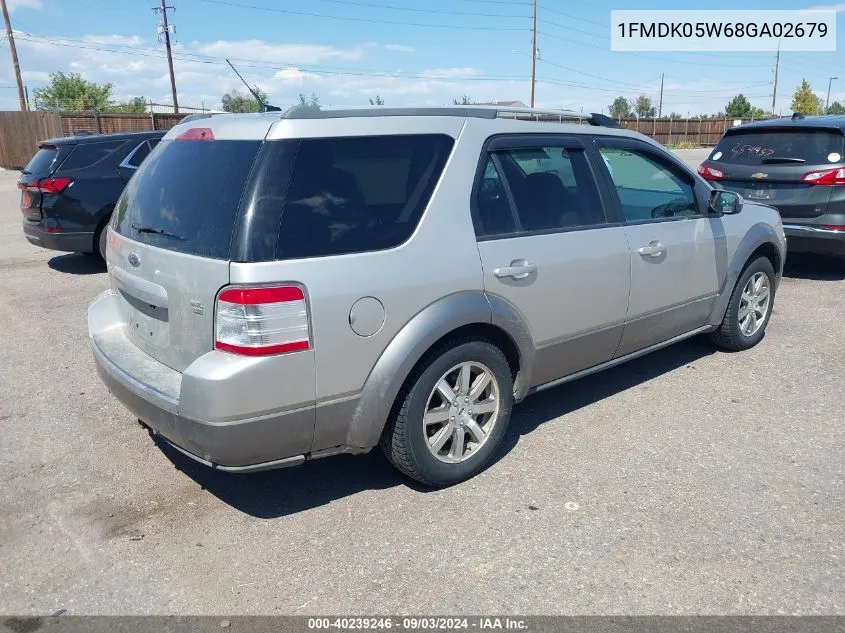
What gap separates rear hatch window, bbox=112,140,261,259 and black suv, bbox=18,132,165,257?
215 inches

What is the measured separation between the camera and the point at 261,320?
283 centimetres

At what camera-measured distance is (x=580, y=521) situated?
3293 mm

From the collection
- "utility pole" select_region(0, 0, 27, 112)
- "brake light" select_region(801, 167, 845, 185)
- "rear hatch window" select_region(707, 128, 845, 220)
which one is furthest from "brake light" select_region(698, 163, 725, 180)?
"utility pole" select_region(0, 0, 27, 112)

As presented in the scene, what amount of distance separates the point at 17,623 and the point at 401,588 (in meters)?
1.44

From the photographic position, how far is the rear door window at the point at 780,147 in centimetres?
767

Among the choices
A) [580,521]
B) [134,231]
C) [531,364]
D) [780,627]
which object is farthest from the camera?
[531,364]

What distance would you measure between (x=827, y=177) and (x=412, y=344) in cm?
634

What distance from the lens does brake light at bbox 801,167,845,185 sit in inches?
295

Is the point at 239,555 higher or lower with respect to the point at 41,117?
lower

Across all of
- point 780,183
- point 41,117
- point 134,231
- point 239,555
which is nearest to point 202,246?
point 134,231

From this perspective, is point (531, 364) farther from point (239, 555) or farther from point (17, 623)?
point (17, 623)

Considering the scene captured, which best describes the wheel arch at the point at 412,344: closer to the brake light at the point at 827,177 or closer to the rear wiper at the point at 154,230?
the rear wiper at the point at 154,230

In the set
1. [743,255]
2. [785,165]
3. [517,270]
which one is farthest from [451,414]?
[785,165]

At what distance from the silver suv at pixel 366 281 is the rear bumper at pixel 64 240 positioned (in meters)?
5.10
